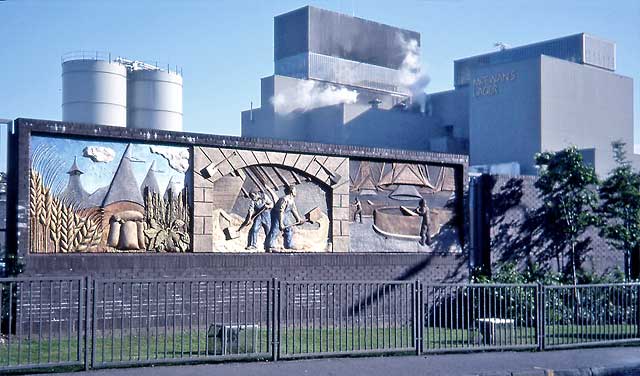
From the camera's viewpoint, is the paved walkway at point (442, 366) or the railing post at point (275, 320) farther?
the railing post at point (275, 320)

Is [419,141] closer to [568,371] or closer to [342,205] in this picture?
[342,205]

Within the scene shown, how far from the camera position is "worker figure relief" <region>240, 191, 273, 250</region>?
1772 centimetres

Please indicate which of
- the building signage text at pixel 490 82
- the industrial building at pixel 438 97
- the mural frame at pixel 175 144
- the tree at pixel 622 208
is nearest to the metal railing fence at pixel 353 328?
the mural frame at pixel 175 144

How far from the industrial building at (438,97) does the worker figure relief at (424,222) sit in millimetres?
26359

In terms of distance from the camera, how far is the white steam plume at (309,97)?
2363 inches

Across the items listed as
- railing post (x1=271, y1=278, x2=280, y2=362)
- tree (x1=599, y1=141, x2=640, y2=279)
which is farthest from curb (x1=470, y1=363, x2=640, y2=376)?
tree (x1=599, y1=141, x2=640, y2=279)

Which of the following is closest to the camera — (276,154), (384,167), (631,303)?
(631,303)

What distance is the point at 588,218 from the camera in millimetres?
22094

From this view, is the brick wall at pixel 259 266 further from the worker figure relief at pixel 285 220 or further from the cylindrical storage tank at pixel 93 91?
the cylindrical storage tank at pixel 93 91

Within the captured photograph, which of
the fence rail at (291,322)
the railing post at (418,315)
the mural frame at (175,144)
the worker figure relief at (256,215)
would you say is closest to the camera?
the fence rail at (291,322)

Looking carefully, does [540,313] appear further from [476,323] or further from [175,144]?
[175,144]

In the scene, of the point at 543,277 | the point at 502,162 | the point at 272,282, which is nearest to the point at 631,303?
the point at 543,277

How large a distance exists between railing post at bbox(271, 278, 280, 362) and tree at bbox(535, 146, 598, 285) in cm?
1112

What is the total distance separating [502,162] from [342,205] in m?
35.7
